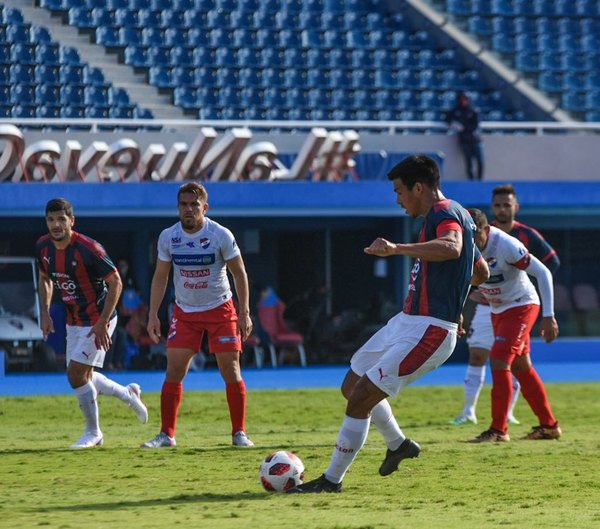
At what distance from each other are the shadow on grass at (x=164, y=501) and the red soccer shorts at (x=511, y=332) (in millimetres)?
3591

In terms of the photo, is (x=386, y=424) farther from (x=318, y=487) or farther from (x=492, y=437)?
(x=492, y=437)

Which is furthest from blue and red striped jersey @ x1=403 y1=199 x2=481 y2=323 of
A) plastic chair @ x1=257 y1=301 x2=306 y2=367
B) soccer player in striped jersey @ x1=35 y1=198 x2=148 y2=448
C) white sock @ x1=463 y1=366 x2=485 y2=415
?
plastic chair @ x1=257 y1=301 x2=306 y2=367

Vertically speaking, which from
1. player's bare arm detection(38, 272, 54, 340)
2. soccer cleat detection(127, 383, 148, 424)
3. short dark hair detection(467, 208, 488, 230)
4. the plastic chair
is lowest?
the plastic chair

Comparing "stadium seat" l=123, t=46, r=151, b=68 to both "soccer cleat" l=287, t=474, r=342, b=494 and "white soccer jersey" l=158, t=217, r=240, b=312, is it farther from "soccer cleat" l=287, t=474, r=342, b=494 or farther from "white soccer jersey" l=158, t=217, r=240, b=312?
"soccer cleat" l=287, t=474, r=342, b=494

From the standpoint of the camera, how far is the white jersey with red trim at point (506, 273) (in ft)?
35.2

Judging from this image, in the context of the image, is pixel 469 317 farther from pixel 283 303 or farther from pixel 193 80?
pixel 193 80

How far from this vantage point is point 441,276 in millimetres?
7625

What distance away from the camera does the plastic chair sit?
71.1 ft

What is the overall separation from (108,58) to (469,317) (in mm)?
7932

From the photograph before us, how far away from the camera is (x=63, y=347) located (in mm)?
20734

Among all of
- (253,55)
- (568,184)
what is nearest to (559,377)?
(568,184)

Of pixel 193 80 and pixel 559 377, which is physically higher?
pixel 193 80

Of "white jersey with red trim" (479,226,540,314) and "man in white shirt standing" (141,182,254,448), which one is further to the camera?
"white jersey with red trim" (479,226,540,314)

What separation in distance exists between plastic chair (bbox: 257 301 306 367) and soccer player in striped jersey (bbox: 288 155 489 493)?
45.5 feet
